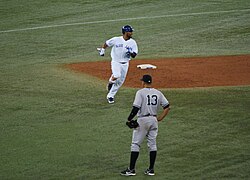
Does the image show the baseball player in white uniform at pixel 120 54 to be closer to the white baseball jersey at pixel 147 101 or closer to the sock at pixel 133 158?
the white baseball jersey at pixel 147 101

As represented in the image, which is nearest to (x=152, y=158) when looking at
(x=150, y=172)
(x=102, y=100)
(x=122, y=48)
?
(x=150, y=172)

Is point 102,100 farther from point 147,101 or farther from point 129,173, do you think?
point 147,101

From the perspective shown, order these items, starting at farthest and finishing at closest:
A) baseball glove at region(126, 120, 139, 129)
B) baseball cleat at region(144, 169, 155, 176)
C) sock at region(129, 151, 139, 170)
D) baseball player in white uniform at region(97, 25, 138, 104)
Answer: baseball player in white uniform at region(97, 25, 138, 104)
baseball cleat at region(144, 169, 155, 176)
sock at region(129, 151, 139, 170)
baseball glove at region(126, 120, 139, 129)

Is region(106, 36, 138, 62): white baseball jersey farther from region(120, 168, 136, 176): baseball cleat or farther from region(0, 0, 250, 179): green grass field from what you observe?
region(120, 168, 136, 176): baseball cleat

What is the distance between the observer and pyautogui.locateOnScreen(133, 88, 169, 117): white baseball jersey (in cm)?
1357

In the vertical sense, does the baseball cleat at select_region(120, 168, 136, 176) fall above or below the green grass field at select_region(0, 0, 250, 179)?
below

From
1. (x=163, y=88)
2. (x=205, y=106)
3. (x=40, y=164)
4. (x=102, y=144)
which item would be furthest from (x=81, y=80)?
(x=40, y=164)

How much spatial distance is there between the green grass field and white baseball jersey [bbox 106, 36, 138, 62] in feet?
4.37

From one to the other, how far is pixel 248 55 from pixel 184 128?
1011cm

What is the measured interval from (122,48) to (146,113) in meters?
5.59

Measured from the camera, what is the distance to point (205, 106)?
19156 millimetres

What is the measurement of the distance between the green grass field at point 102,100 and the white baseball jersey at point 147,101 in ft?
4.13

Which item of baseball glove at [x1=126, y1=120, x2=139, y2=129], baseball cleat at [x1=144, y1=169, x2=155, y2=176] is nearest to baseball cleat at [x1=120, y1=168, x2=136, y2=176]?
baseball cleat at [x1=144, y1=169, x2=155, y2=176]

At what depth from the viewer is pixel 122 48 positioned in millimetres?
19016
